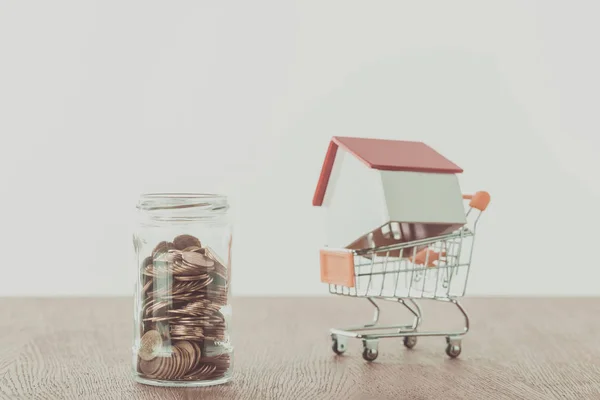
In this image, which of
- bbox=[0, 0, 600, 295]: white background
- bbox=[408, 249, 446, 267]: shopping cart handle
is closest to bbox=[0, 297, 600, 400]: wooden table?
bbox=[408, 249, 446, 267]: shopping cart handle

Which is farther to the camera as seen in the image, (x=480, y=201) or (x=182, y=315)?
(x=480, y=201)

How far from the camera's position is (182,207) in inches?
48.8

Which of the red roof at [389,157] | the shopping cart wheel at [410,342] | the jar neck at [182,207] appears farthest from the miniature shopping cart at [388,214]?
the jar neck at [182,207]

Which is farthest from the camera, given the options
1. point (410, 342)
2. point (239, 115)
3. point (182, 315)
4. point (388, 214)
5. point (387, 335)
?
point (239, 115)

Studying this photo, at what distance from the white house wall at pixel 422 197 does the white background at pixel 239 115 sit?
6.00 feet

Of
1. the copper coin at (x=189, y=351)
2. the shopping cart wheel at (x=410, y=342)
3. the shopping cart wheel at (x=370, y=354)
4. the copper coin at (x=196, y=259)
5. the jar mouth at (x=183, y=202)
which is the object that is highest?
the jar mouth at (x=183, y=202)

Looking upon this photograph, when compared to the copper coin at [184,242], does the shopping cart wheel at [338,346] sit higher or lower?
lower

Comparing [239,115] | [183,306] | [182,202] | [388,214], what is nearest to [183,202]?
[182,202]

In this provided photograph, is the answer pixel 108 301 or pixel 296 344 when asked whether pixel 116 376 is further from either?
pixel 108 301

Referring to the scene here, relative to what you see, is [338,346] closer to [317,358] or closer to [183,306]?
[317,358]

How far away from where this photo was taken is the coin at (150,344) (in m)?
1.19

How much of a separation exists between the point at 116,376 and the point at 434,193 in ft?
1.73

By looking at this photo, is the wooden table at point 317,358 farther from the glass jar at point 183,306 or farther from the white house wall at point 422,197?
the white house wall at point 422,197

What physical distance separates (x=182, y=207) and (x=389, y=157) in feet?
1.15
